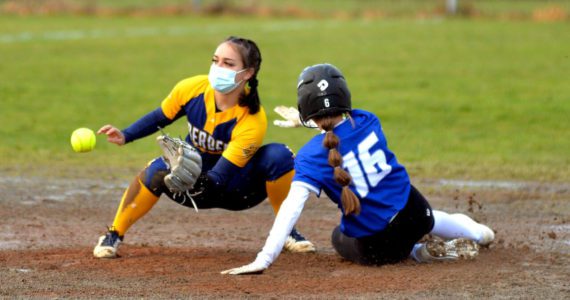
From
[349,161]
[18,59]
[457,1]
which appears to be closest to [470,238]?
[349,161]

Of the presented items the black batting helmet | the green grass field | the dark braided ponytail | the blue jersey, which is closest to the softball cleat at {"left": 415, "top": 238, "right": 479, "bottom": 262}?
the blue jersey

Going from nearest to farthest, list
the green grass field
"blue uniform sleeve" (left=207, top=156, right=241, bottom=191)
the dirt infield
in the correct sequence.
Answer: the dirt infield → "blue uniform sleeve" (left=207, top=156, right=241, bottom=191) → the green grass field

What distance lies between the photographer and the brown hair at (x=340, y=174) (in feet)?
17.9

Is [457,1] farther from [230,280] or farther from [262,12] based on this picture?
[230,280]

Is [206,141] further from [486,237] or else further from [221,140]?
[486,237]

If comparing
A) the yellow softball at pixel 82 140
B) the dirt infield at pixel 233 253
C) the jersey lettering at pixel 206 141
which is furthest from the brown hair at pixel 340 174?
the yellow softball at pixel 82 140

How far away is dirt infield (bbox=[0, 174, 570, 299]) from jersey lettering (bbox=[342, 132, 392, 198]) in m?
0.52

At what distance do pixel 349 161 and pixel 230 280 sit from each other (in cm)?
93

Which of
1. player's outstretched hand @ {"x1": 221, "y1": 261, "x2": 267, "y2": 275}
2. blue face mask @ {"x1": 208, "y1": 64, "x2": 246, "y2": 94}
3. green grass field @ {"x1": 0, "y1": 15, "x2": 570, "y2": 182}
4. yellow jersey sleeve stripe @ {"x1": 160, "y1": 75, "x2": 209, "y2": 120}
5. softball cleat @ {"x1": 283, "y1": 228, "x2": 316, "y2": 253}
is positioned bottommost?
green grass field @ {"x1": 0, "y1": 15, "x2": 570, "y2": 182}

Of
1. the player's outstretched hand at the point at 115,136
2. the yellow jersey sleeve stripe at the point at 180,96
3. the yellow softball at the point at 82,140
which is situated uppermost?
the yellow jersey sleeve stripe at the point at 180,96

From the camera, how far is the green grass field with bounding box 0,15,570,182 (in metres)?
11.0

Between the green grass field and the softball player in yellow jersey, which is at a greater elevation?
the softball player in yellow jersey

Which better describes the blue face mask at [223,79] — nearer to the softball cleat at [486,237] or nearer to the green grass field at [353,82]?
the softball cleat at [486,237]

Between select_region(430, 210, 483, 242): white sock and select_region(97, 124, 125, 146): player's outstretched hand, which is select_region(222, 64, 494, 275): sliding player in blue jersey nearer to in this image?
select_region(430, 210, 483, 242): white sock
